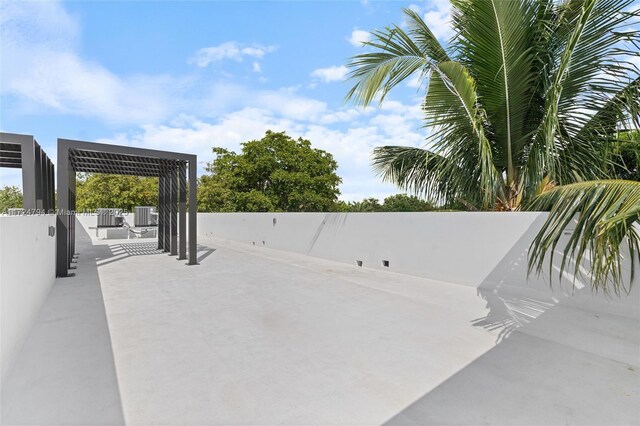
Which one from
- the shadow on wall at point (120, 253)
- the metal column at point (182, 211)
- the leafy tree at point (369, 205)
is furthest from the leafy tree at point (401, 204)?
the metal column at point (182, 211)

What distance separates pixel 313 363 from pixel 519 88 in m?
5.43

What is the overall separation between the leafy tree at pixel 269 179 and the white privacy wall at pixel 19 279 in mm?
14429

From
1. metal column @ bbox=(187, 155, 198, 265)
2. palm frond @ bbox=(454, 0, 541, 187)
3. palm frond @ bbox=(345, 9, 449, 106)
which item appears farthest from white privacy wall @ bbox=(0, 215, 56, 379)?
palm frond @ bbox=(454, 0, 541, 187)

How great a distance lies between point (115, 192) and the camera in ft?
74.0

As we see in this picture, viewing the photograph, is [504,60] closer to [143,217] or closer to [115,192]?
[143,217]

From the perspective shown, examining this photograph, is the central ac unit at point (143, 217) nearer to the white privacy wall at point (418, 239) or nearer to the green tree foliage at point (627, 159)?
the white privacy wall at point (418, 239)

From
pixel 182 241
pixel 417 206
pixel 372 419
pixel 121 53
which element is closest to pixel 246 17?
pixel 121 53

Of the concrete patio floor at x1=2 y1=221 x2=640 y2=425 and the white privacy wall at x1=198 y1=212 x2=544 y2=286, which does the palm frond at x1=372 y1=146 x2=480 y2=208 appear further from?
the concrete patio floor at x1=2 y1=221 x2=640 y2=425

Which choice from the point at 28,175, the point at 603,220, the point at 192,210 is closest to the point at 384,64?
the point at 603,220

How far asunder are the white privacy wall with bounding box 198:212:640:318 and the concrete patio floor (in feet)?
1.62

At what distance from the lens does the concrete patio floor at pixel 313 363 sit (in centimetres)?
203

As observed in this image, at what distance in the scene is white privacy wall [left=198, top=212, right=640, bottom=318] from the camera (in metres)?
4.57

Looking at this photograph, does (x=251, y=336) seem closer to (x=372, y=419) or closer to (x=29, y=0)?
(x=372, y=419)

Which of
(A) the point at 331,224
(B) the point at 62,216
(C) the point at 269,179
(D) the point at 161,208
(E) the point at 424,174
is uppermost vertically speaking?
(C) the point at 269,179
